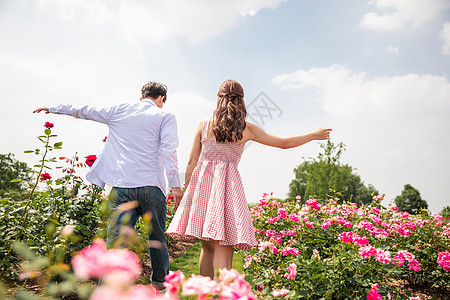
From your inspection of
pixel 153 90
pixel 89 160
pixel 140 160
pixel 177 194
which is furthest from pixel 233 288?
pixel 89 160

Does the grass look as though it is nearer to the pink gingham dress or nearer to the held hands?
the pink gingham dress

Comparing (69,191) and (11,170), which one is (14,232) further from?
(11,170)

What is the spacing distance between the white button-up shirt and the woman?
0.27 m

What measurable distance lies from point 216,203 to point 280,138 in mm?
844

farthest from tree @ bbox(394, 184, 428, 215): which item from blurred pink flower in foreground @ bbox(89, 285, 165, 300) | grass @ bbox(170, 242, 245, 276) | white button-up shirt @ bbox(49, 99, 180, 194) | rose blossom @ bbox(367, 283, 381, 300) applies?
blurred pink flower in foreground @ bbox(89, 285, 165, 300)

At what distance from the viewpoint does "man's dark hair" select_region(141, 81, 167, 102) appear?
323cm

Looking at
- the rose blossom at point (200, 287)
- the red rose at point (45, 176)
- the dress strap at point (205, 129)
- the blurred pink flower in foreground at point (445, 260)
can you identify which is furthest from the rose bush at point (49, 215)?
the blurred pink flower in foreground at point (445, 260)

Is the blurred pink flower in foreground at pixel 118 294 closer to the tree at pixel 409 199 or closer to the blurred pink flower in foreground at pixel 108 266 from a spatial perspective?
the blurred pink flower in foreground at pixel 108 266

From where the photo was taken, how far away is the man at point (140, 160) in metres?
2.88

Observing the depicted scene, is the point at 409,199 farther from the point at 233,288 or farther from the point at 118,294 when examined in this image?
the point at 118,294

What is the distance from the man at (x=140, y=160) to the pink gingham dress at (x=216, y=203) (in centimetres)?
15

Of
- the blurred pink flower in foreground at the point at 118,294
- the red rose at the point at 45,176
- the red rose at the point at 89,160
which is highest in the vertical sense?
the red rose at the point at 89,160

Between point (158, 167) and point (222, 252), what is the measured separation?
0.95 m

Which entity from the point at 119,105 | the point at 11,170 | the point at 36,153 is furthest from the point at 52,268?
the point at 11,170
